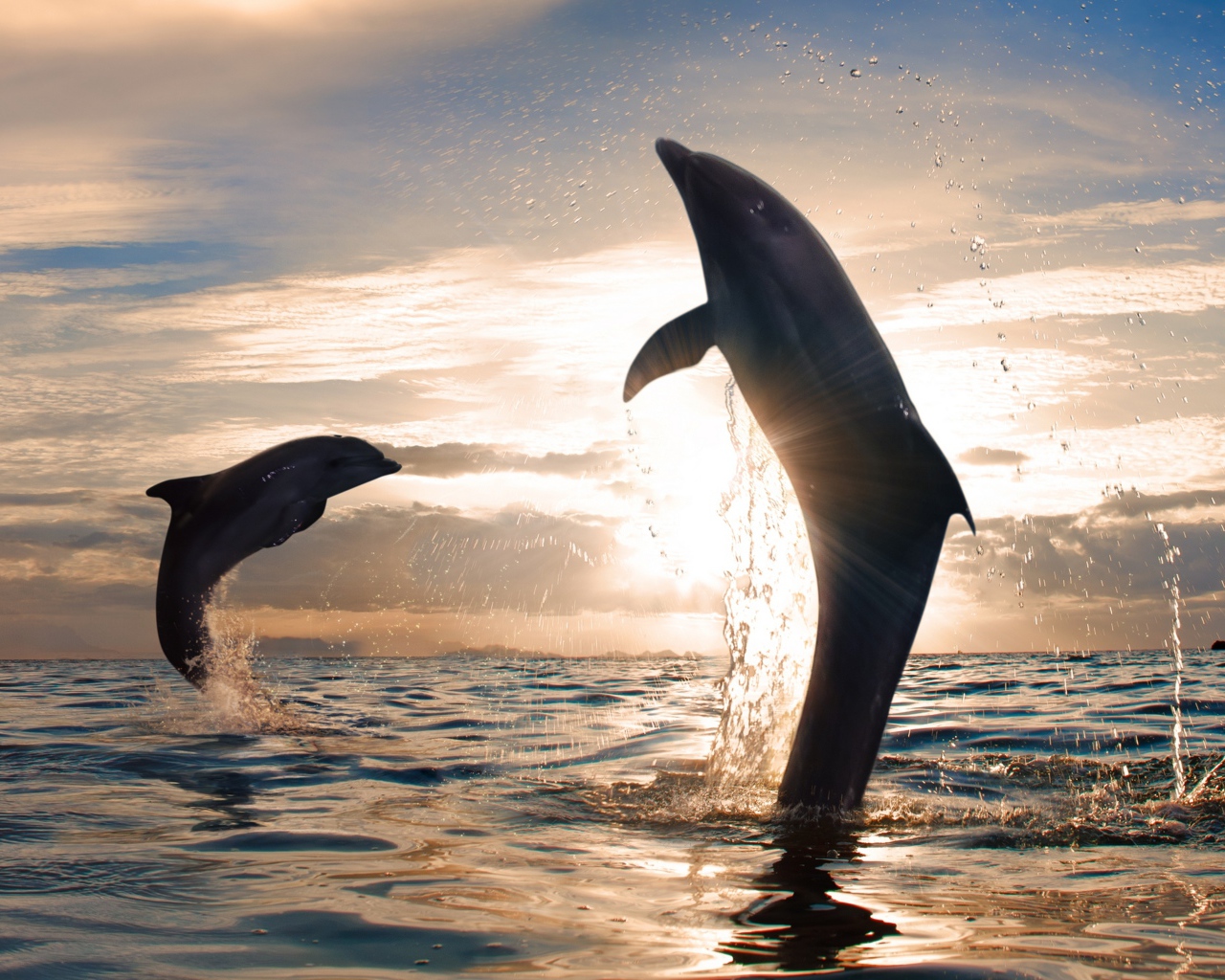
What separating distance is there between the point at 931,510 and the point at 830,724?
5.34 ft

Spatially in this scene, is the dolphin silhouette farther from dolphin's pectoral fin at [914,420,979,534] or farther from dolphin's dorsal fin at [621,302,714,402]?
dolphin's pectoral fin at [914,420,979,534]

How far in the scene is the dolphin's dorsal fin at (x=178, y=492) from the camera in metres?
14.3

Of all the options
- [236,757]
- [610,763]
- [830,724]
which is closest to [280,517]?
[236,757]

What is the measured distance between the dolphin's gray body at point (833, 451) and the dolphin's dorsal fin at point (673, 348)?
0.74ft

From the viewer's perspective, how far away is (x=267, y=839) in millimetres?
7059

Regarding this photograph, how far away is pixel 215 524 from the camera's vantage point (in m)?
14.4

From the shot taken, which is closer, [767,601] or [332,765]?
[767,601]

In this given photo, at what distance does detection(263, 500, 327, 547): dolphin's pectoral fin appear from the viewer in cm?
1469

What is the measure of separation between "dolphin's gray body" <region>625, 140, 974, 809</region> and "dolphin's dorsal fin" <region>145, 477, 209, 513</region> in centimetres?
921

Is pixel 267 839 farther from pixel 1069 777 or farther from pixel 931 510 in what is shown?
pixel 1069 777

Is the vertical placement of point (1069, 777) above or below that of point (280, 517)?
below

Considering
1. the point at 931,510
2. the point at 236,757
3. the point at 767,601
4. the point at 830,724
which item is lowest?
the point at 236,757

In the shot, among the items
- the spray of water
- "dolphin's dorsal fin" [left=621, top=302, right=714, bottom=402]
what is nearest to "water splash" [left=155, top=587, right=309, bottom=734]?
the spray of water

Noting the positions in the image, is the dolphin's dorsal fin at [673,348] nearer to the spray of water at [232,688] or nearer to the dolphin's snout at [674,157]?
the dolphin's snout at [674,157]
